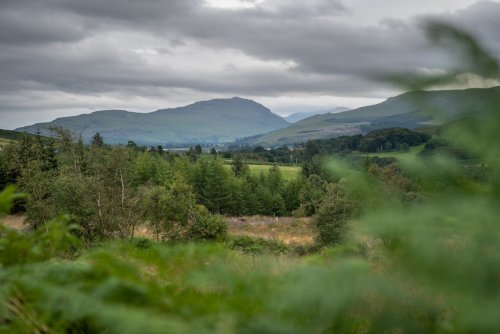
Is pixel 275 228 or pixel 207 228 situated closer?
pixel 207 228

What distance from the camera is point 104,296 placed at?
139 centimetres

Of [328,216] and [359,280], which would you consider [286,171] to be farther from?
[359,280]

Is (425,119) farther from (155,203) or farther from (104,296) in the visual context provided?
(155,203)

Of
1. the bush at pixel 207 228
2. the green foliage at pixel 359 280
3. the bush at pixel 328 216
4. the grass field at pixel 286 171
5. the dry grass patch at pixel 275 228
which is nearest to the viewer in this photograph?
the green foliage at pixel 359 280

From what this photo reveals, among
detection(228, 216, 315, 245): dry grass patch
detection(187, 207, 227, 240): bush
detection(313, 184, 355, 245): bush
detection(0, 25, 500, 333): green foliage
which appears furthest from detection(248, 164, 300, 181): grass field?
Result: detection(0, 25, 500, 333): green foliage

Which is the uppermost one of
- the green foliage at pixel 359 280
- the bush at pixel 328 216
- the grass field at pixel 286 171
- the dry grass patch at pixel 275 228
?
the green foliage at pixel 359 280

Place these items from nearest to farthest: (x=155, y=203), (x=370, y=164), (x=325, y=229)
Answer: (x=370, y=164)
(x=155, y=203)
(x=325, y=229)

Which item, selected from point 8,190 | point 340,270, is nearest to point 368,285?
point 340,270

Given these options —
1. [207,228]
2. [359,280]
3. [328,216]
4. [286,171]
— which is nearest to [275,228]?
[328,216]

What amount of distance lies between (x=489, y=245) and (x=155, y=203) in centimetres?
2707

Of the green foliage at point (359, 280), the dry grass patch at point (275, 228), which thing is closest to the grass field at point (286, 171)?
the dry grass patch at point (275, 228)

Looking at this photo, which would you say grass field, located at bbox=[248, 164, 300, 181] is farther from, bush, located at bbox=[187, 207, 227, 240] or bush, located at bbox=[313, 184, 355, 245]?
bush, located at bbox=[187, 207, 227, 240]

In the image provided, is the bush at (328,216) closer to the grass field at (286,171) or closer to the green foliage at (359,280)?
the green foliage at (359,280)

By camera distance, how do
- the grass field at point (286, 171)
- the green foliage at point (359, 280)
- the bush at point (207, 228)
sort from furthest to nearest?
the grass field at point (286, 171)
the bush at point (207, 228)
the green foliage at point (359, 280)
